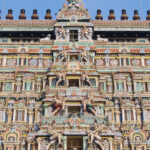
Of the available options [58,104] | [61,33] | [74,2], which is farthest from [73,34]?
[58,104]

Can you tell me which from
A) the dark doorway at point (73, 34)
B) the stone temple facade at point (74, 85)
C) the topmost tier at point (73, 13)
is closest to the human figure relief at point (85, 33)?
the stone temple facade at point (74, 85)

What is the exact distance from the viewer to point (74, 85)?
30.5 metres

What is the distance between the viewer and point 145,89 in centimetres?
3017

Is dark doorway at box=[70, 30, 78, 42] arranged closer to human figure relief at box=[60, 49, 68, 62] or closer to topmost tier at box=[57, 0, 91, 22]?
topmost tier at box=[57, 0, 91, 22]

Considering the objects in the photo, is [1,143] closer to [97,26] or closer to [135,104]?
[135,104]

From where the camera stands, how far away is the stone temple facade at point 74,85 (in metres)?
25.8

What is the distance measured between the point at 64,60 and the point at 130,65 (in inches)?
249

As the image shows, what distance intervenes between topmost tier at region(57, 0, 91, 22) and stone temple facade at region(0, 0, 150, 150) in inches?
4.1

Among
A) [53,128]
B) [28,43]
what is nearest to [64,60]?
[28,43]

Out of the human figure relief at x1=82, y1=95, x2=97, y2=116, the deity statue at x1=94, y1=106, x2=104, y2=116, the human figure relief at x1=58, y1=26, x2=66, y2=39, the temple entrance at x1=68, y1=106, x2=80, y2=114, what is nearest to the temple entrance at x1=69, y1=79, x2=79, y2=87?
the temple entrance at x1=68, y1=106, x2=80, y2=114

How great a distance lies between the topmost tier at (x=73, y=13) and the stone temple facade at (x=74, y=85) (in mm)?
105

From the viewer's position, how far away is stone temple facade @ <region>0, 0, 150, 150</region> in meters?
25.8

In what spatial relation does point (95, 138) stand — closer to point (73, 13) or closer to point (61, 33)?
point (61, 33)

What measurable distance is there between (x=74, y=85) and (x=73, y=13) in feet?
30.1
